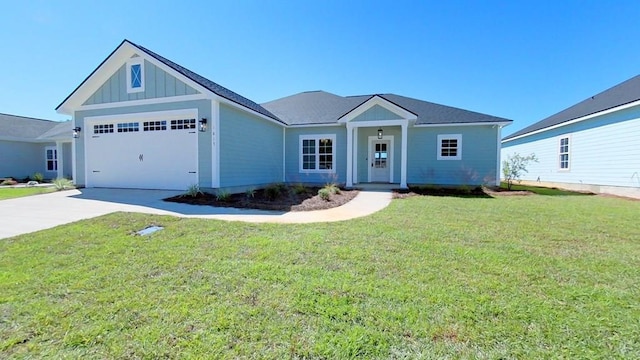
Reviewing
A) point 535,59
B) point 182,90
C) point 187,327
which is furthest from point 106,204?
point 535,59

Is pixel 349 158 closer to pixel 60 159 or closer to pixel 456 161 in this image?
pixel 456 161

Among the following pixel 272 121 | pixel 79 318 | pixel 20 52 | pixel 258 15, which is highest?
pixel 258 15

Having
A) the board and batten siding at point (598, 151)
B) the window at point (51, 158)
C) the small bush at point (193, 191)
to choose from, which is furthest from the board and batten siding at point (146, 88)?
the board and batten siding at point (598, 151)

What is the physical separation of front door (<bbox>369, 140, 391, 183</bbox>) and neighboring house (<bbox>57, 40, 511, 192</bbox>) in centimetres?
5

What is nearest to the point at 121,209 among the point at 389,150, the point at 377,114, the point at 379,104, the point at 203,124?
the point at 203,124

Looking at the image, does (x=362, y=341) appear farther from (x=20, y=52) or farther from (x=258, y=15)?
(x=20, y=52)

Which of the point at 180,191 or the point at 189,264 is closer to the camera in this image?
the point at 189,264

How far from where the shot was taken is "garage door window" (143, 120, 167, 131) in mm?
10367

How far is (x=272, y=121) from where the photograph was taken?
13031 millimetres

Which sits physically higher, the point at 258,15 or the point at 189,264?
the point at 258,15

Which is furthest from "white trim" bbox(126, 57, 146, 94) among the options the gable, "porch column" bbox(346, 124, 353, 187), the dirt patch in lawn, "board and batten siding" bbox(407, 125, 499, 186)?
"board and batten siding" bbox(407, 125, 499, 186)

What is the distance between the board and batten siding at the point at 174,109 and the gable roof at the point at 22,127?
24.0 ft

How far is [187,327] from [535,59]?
20.9m

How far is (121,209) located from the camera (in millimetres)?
7156
